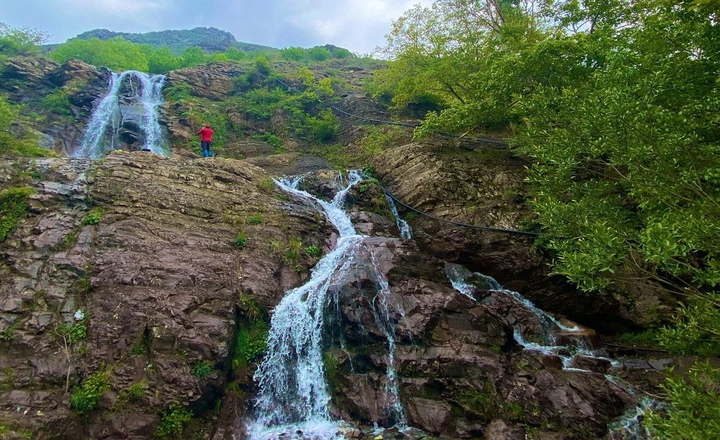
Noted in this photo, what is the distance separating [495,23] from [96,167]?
18431 mm

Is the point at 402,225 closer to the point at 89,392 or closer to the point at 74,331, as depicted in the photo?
the point at 74,331

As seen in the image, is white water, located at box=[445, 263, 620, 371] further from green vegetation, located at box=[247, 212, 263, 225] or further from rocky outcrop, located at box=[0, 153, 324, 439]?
green vegetation, located at box=[247, 212, 263, 225]

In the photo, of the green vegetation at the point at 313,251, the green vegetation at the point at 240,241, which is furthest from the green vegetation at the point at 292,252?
the green vegetation at the point at 240,241

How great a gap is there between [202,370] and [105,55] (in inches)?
1256

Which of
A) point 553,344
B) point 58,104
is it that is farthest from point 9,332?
point 58,104

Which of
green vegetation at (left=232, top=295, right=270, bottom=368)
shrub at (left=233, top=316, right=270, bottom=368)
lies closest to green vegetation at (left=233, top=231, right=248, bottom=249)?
green vegetation at (left=232, top=295, right=270, bottom=368)

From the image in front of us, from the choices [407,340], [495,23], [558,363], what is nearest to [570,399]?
[558,363]

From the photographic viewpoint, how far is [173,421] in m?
7.65

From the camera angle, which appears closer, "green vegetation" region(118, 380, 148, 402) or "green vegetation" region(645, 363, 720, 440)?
"green vegetation" region(645, 363, 720, 440)

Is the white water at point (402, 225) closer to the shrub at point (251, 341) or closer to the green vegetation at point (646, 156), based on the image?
the green vegetation at point (646, 156)

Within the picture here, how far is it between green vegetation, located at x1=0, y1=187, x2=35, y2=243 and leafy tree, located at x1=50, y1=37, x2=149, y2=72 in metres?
23.0

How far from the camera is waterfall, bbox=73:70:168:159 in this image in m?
19.1

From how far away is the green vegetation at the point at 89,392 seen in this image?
7.38m

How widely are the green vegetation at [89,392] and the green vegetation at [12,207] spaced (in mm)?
4783
